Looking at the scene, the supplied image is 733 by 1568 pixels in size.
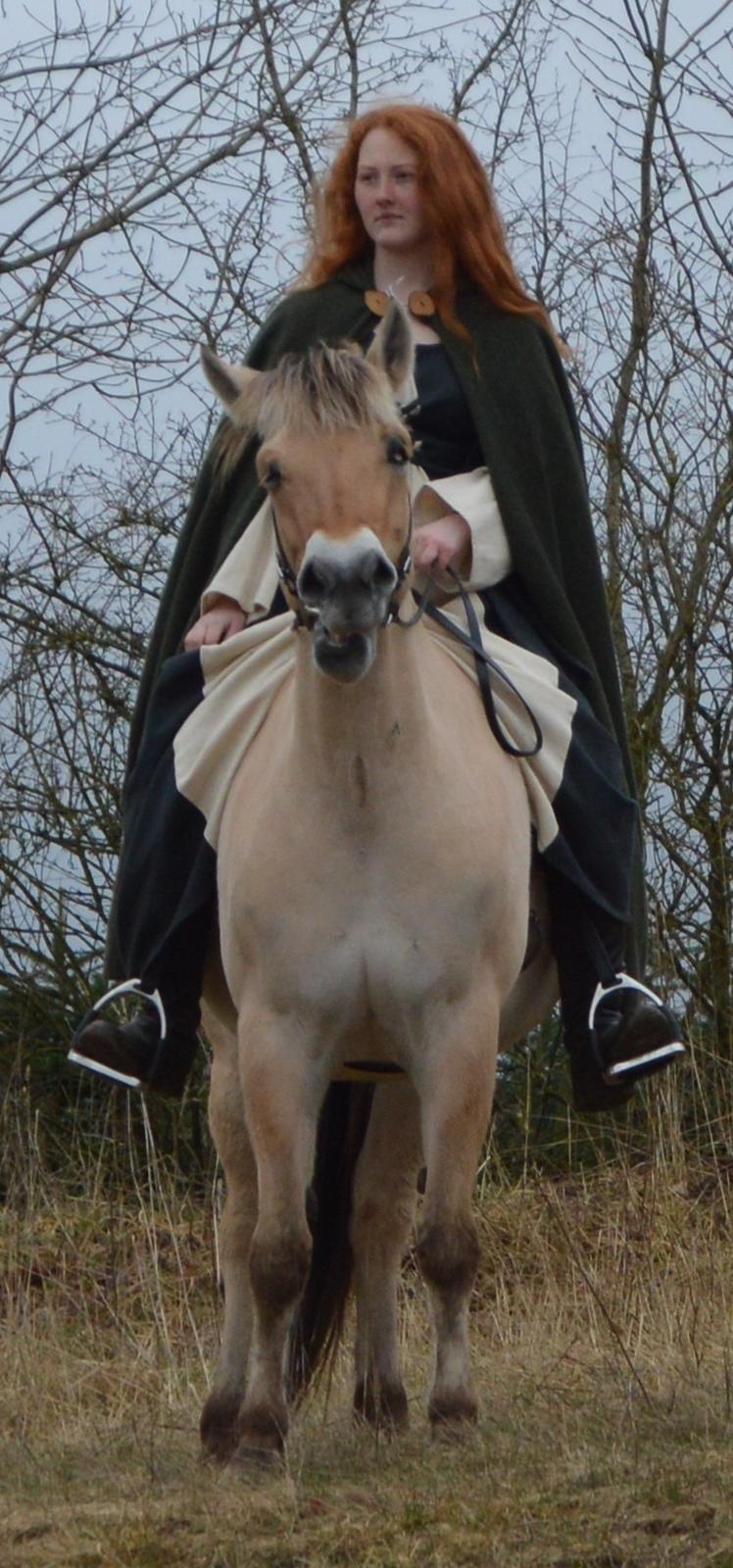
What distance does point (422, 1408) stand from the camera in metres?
5.63

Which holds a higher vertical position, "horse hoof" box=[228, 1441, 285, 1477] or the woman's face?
the woman's face

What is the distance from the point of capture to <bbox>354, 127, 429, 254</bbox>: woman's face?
17.1 feet

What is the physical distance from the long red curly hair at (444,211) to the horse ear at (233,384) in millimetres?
865

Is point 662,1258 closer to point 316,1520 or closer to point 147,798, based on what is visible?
point 147,798

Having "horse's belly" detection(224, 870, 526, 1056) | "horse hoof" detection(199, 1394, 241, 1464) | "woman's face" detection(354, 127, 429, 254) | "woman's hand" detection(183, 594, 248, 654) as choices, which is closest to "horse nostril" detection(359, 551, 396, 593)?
"horse's belly" detection(224, 870, 526, 1056)

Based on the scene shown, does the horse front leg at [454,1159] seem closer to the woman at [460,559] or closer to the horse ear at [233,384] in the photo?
the woman at [460,559]

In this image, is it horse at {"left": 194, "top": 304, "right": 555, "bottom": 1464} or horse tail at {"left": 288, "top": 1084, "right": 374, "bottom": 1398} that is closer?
horse at {"left": 194, "top": 304, "right": 555, "bottom": 1464}

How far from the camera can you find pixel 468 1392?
449cm

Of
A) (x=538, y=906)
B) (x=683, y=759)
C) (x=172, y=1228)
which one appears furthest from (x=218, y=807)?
(x=683, y=759)

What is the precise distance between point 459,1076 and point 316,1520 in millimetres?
940

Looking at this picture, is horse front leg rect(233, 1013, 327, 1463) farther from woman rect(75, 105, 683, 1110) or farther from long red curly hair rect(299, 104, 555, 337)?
long red curly hair rect(299, 104, 555, 337)

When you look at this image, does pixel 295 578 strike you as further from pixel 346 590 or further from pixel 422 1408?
pixel 422 1408

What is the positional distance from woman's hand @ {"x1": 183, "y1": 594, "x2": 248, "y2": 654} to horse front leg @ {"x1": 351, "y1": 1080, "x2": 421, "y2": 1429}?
1.15 m

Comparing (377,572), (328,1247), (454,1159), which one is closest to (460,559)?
(377,572)
